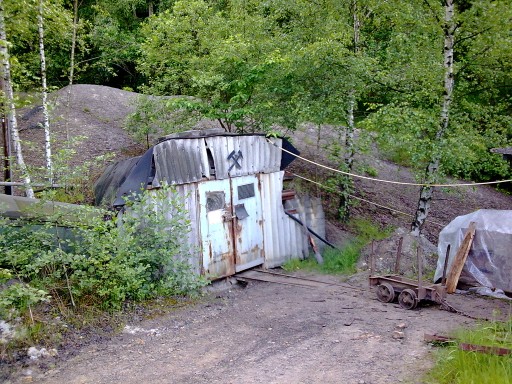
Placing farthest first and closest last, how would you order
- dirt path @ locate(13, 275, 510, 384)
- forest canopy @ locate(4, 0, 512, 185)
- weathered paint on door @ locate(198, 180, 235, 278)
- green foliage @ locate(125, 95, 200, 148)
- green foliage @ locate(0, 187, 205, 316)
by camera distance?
green foliage @ locate(125, 95, 200, 148), forest canopy @ locate(4, 0, 512, 185), weathered paint on door @ locate(198, 180, 235, 278), green foliage @ locate(0, 187, 205, 316), dirt path @ locate(13, 275, 510, 384)

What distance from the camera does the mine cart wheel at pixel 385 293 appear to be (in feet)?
25.0

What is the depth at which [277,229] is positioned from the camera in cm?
1052

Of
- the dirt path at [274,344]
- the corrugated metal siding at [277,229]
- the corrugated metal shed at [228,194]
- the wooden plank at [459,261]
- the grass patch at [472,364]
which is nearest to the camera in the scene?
the grass patch at [472,364]

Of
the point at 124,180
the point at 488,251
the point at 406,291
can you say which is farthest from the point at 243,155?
the point at 488,251

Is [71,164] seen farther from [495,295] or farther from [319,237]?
[495,295]

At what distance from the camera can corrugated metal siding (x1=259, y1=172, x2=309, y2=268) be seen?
10.4 m

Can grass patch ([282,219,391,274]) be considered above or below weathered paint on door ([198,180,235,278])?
below

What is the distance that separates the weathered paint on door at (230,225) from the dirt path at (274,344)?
122 cm

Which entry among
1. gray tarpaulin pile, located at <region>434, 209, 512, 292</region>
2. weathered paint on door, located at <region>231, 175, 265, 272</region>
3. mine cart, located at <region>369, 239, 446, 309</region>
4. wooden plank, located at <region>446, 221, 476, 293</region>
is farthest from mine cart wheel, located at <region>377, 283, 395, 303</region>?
weathered paint on door, located at <region>231, 175, 265, 272</region>

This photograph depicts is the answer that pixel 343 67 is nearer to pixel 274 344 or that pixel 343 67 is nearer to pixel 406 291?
pixel 406 291

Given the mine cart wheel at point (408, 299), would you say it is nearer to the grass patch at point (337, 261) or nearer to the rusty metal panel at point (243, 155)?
the grass patch at point (337, 261)

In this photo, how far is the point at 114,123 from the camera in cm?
1495

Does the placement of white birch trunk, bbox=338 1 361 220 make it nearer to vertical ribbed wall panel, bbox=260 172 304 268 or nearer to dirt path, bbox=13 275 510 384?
vertical ribbed wall panel, bbox=260 172 304 268

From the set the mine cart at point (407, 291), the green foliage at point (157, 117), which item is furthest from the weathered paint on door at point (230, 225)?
the mine cart at point (407, 291)
